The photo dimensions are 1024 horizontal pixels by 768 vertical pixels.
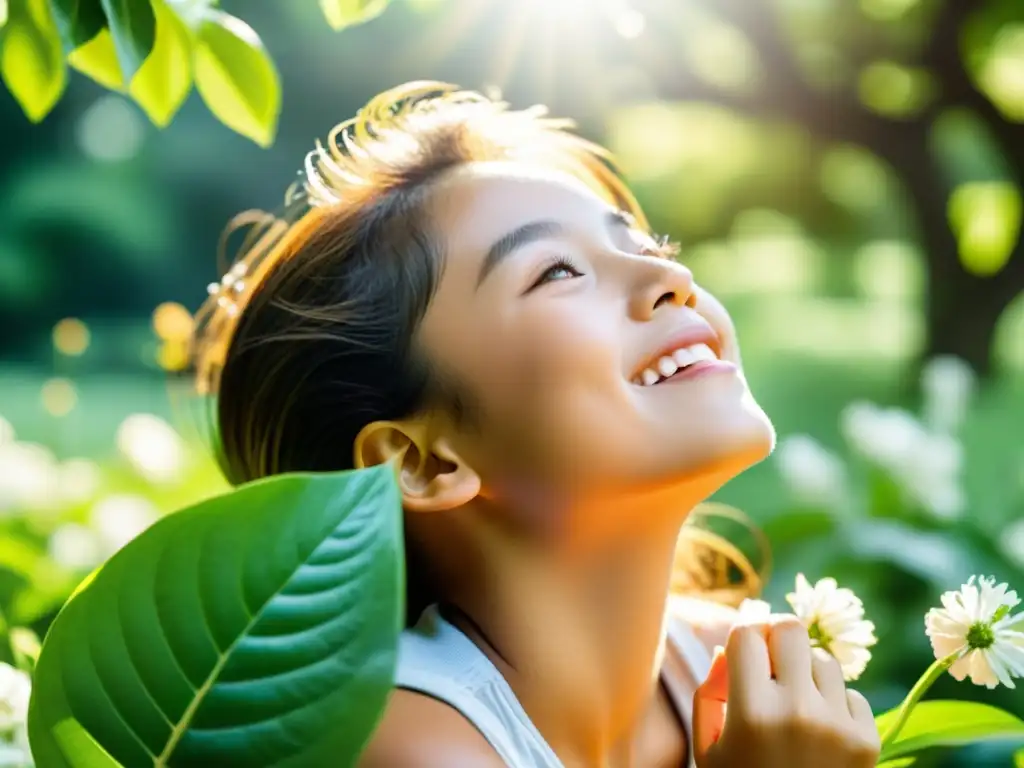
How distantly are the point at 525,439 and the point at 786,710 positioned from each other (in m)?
0.20

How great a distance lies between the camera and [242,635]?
406 millimetres

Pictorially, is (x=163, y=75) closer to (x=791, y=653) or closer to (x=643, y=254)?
(x=643, y=254)

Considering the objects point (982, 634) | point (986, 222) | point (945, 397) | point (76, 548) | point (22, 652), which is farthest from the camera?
point (986, 222)

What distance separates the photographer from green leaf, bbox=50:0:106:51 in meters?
0.62

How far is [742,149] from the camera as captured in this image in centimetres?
466

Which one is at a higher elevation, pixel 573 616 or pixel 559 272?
pixel 559 272

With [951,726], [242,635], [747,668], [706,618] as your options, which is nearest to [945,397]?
[706,618]

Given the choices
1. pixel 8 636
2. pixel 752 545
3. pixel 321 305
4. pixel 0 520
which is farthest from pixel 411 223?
pixel 0 520

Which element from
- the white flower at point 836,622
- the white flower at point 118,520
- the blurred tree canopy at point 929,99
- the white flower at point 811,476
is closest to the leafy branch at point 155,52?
the white flower at point 836,622

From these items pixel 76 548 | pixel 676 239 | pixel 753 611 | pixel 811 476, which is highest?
pixel 676 239

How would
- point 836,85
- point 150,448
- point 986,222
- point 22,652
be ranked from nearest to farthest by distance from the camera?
point 22,652 < point 150,448 < point 836,85 < point 986,222

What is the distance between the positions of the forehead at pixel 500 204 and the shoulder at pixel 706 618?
31 cm

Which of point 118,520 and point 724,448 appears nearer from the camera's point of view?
point 724,448

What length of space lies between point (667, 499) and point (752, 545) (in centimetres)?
102
